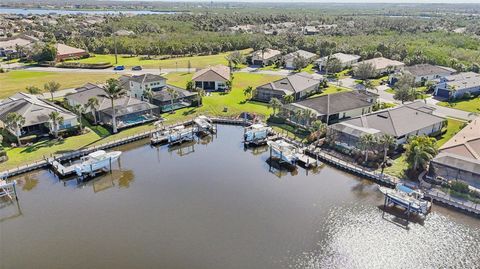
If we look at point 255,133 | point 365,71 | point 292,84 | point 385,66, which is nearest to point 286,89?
point 292,84

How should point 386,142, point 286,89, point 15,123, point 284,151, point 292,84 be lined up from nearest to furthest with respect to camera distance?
point 386,142 → point 284,151 → point 15,123 → point 286,89 → point 292,84

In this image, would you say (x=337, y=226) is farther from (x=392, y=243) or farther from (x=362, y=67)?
(x=362, y=67)

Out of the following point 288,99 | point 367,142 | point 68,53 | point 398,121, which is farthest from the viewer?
point 68,53

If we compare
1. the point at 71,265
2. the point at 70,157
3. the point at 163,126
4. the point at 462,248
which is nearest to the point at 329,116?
the point at 163,126

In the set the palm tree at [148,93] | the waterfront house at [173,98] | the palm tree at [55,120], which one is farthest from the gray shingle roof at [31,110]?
the waterfront house at [173,98]

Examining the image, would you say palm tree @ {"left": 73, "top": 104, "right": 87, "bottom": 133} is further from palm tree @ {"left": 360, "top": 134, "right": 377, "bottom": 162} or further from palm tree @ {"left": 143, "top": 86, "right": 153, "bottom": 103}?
palm tree @ {"left": 360, "top": 134, "right": 377, "bottom": 162}

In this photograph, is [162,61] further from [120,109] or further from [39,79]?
[120,109]

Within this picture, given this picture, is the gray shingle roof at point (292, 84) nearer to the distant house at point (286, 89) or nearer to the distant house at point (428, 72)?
the distant house at point (286, 89)
